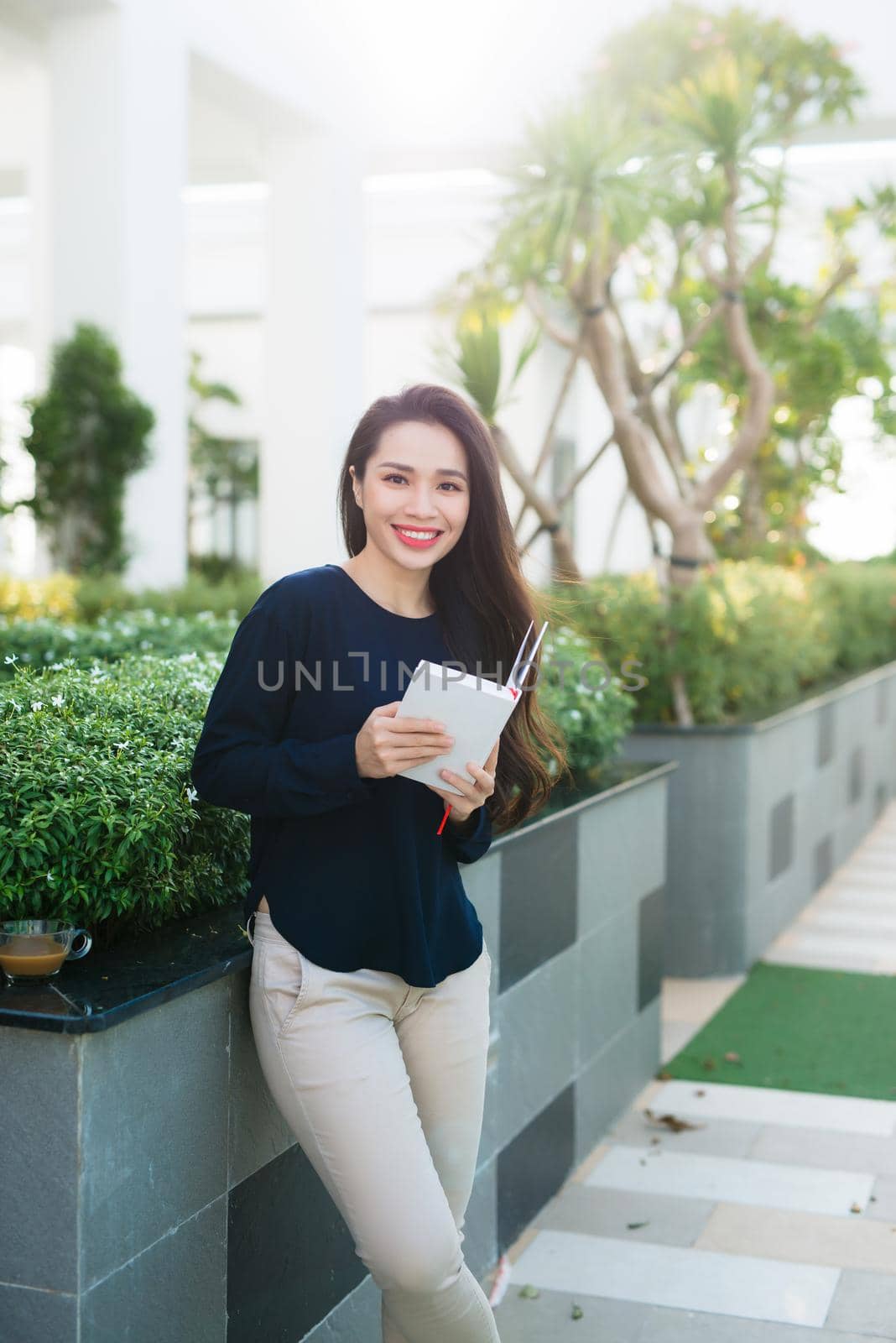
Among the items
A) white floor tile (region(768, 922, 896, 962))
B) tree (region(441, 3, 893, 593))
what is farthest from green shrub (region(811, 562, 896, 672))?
white floor tile (region(768, 922, 896, 962))

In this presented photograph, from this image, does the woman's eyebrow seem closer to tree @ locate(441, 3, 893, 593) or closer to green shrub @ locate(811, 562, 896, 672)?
tree @ locate(441, 3, 893, 593)

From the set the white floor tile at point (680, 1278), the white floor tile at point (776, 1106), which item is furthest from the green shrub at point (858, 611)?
the white floor tile at point (680, 1278)

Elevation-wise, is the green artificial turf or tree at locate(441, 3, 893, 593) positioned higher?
tree at locate(441, 3, 893, 593)

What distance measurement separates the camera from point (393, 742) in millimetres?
1736

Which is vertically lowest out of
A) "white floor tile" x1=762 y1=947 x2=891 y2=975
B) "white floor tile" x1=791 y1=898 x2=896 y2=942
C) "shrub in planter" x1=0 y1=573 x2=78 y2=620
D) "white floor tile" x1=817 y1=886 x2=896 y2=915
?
"white floor tile" x1=817 y1=886 x2=896 y2=915

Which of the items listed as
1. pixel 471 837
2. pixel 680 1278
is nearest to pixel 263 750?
pixel 471 837

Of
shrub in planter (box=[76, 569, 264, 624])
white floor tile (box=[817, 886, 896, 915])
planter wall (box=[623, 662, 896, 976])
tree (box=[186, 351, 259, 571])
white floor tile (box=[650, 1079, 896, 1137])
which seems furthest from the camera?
tree (box=[186, 351, 259, 571])

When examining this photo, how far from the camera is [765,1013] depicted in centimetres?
470

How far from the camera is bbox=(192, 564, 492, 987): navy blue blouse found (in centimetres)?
179

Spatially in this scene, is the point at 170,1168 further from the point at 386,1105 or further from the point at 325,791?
the point at 325,791

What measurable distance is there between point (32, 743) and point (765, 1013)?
3.23 meters

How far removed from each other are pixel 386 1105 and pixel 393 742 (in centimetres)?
44

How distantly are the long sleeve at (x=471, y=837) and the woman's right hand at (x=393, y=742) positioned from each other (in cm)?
26

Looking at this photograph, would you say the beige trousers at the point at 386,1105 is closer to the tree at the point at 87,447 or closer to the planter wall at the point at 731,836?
the planter wall at the point at 731,836
